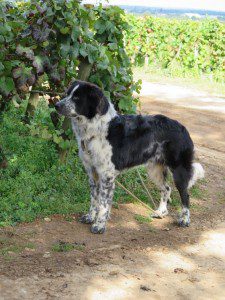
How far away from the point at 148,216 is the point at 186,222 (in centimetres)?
52

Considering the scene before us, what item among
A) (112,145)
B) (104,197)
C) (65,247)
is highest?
(112,145)

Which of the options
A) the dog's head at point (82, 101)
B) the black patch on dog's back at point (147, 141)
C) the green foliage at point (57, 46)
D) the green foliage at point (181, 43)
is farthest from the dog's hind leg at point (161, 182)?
the green foliage at point (181, 43)

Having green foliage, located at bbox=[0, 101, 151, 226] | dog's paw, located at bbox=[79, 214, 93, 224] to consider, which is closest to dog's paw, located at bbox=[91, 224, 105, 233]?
dog's paw, located at bbox=[79, 214, 93, 224]

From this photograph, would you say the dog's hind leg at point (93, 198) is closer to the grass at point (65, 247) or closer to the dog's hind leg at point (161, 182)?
the grass at point (65, 247)

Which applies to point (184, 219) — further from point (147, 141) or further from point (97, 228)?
point (97, 228)

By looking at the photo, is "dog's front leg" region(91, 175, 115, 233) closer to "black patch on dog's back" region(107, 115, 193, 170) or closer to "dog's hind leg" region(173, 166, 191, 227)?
"black patch on dog's back" region(107, 115, 193, 170)

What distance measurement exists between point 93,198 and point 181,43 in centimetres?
1683

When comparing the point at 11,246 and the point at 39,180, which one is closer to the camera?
the point at 11,246

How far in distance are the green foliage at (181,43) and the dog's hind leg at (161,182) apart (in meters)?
14.0

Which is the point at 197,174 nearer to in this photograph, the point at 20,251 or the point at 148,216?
the point at 148,216

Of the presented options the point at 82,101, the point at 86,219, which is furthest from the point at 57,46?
the point at 86,219

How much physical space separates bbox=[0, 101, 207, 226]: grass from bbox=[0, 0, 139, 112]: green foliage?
1040 millimetres

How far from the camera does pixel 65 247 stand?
237 inches

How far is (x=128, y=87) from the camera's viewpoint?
8461mm
